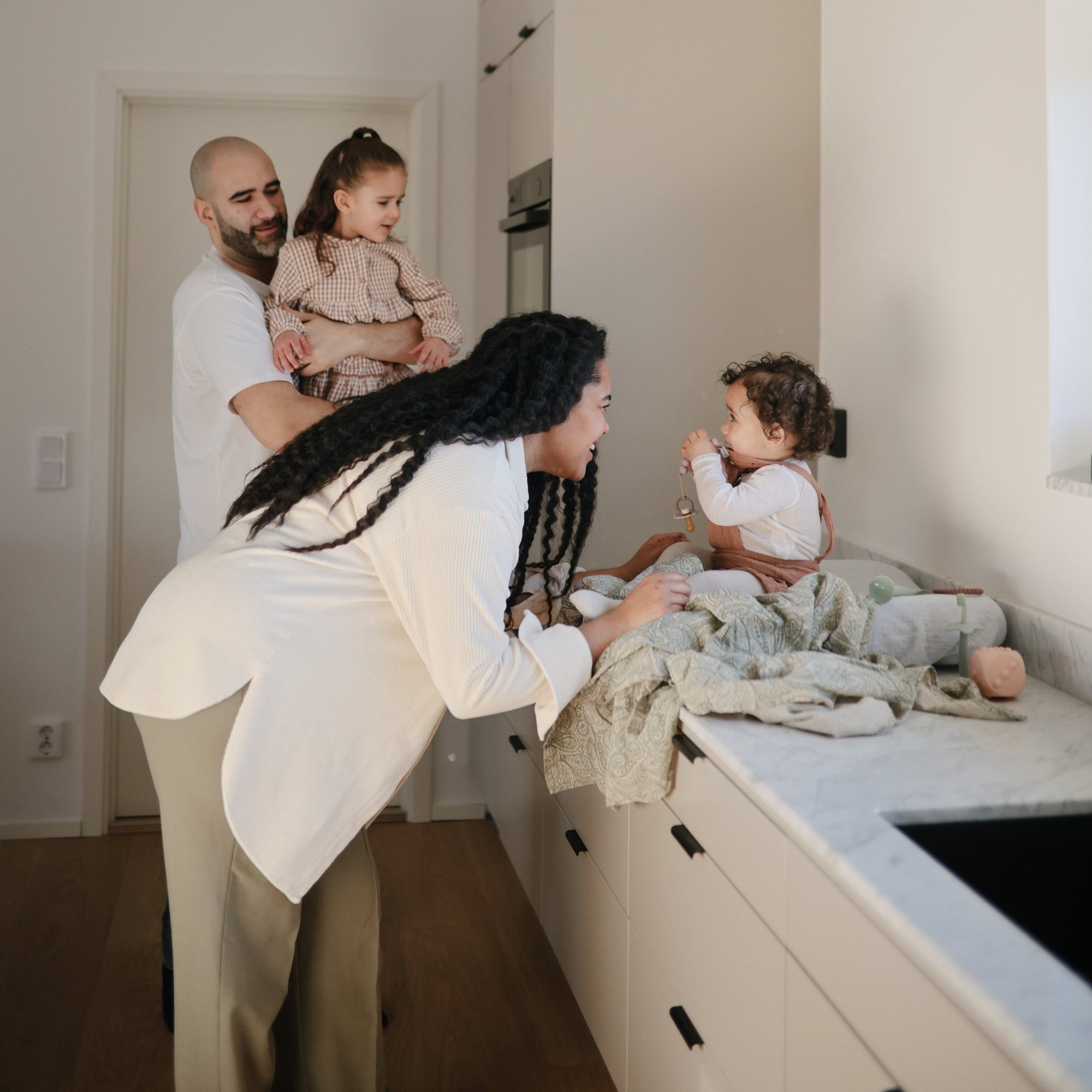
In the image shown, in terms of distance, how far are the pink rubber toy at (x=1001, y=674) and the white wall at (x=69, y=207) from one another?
194cm

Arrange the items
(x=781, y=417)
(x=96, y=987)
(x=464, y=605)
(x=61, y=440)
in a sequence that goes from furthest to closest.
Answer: (x=61, y=440), (x=96, y=987), (x=781, y=417), (x=464, y=605)

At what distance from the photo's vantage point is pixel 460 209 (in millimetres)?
3102

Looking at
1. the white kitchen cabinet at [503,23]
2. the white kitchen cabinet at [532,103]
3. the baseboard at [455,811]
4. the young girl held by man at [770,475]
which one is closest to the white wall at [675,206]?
the white kitchen cabinet at [532,103]

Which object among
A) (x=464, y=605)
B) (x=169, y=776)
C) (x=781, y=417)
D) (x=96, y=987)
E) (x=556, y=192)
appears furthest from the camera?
(x=556, y=192)

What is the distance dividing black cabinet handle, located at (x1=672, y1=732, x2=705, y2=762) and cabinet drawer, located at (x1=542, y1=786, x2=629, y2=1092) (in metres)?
0.40

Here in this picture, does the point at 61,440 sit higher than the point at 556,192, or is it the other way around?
the point at 556,192

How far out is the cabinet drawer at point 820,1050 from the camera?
96 cm

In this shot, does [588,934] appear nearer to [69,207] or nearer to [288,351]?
[288,351]

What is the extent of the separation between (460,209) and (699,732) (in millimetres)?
2141

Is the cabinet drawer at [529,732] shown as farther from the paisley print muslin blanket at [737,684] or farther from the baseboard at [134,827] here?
the baseboard at [134,827]

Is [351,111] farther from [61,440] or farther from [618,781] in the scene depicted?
[618,781]

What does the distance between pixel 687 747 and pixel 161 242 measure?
7.63 feet

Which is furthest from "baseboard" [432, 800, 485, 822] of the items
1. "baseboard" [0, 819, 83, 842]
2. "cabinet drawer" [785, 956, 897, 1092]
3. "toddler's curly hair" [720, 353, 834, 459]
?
"cabinet drawer" [785, 956, 897, 1092]

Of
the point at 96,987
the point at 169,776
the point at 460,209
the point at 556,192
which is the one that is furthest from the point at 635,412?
the point at 96,987
